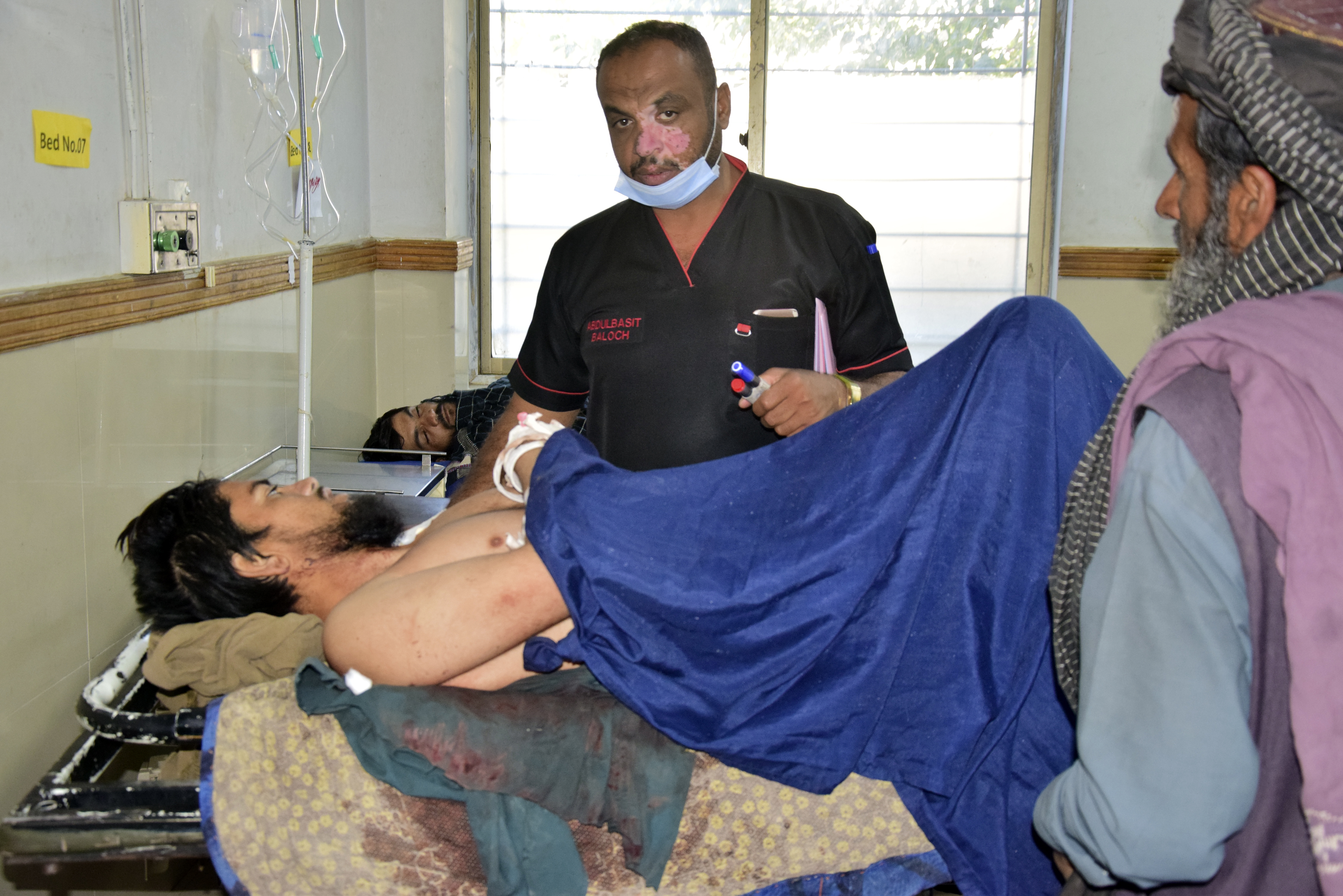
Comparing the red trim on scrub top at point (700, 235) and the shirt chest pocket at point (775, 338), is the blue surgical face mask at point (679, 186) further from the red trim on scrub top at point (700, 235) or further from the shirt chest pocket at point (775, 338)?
the shirt chest pocket at point (775, 338)

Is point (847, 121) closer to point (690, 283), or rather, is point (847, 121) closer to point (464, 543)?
point (690, 283)

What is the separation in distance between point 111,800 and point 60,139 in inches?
40.4

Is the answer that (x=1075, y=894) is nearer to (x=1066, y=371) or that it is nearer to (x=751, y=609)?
(x=751, y=609)

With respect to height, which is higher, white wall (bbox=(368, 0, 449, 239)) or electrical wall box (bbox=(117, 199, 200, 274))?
white wall (bbox=(368, 0, 449, 239))

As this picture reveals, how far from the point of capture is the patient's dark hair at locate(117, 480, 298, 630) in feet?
5.38

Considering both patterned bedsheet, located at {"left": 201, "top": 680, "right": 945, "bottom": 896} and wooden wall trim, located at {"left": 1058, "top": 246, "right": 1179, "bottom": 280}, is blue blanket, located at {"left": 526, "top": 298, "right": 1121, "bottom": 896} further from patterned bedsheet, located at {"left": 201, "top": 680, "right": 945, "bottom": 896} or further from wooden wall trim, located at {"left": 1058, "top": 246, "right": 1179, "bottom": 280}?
wooden wall trim, located at {"left": 1058, "top": 246, "right": 1179, "bottom": 280}

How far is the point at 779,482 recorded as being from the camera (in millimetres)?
1379

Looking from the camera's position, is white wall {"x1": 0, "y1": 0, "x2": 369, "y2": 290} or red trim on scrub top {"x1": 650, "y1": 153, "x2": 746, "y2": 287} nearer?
white wall {"x1": 0, "y1": 0, "x2": 369, "y2": 290}

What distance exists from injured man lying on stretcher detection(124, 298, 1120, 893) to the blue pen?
0.25 metres

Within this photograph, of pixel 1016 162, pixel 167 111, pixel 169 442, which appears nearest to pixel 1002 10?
pixel 1016 162

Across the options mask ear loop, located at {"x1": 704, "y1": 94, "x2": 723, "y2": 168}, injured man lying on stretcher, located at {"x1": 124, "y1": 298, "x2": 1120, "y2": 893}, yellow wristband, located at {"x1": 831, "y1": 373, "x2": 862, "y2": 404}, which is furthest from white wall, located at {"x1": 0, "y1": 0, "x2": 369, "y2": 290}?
yellow wristband, located at {"x1": 831, "y1": 373, "x2": 862, "y2": 404}

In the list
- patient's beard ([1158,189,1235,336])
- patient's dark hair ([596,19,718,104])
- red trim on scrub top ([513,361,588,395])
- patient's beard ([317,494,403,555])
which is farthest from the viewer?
red trim on scrub top ([513,361,588,395])

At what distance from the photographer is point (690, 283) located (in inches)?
76.9

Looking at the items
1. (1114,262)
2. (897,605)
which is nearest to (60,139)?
(897,605)
